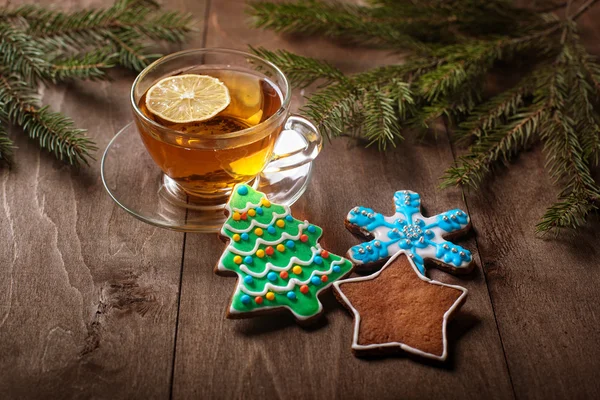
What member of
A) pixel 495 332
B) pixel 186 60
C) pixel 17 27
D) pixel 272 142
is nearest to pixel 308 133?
pixel 272 142

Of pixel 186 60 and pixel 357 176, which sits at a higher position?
pixel 186 60

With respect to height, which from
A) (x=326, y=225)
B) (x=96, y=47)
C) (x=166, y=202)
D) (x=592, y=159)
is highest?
(x=96, y=47)

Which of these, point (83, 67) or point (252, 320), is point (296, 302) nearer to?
point (252, 320)

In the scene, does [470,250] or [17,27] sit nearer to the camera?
[470,250]

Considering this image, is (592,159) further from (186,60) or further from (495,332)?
(186,60)

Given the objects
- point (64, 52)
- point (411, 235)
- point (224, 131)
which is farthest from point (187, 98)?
point (64, 52)

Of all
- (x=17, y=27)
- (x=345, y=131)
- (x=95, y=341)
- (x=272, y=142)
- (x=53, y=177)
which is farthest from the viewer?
(x=17, y=27)

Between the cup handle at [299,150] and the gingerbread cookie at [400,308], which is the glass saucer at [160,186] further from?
the gingerbread cookie at [400,308]

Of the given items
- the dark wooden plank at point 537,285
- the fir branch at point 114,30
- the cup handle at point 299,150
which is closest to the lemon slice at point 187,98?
the cup handle at point 299,150
